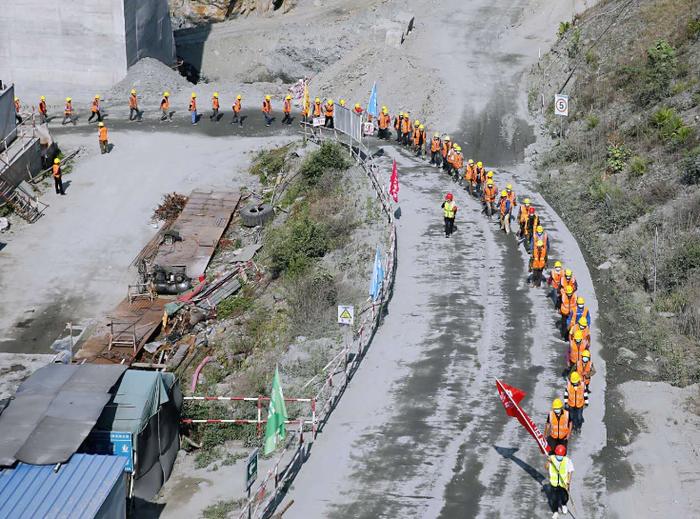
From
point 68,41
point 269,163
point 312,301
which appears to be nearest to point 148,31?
point 68,41

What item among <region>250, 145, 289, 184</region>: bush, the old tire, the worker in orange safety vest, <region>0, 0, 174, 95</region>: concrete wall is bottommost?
the worker in orange safety vest

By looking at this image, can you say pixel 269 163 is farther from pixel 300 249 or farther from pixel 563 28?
pixel 563 28

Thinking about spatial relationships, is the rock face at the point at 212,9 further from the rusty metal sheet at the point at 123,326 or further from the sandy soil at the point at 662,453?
the sandy soil at the point at 662,453

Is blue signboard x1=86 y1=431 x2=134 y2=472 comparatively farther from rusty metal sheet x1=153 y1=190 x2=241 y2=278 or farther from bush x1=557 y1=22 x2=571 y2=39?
bush x1=557 y1=22 x2=571 y2=39

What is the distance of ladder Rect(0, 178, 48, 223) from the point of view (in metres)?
39.4

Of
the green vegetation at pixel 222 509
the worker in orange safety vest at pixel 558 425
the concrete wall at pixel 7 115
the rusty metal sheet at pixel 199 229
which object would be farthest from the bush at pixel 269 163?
the worker in orange safety vest at pixel 558 425

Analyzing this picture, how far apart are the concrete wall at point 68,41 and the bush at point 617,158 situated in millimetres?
26495

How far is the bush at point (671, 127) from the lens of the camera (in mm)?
34531

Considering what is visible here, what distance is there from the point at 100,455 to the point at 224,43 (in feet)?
154

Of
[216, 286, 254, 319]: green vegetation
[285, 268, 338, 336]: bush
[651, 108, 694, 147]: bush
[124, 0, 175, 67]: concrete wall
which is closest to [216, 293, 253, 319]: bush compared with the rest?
[216, 286, 254, 319]: green vegetation

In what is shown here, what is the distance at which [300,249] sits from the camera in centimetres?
3155

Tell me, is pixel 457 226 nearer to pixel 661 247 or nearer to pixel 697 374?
pixel 661 247

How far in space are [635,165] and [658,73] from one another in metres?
6.84

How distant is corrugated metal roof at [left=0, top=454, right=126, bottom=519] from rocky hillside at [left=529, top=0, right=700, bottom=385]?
1175 cm
